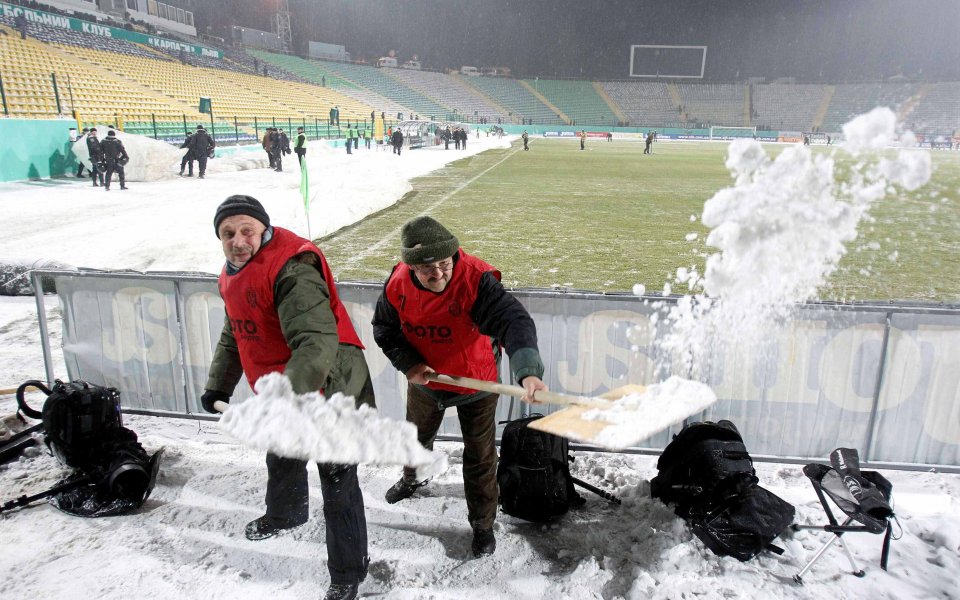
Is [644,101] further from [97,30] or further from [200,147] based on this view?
[200,147]

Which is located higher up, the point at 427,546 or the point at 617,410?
the point at 617,410

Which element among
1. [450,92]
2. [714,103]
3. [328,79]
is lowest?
[328,79]

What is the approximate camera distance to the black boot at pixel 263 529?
9.42ft

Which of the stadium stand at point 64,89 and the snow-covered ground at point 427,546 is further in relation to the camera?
the stadium stand at point 64,89

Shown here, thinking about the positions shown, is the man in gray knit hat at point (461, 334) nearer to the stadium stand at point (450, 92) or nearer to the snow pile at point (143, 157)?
the snow pile at point (143, 157)

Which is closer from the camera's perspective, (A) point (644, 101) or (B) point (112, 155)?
(B) point (112, 155)

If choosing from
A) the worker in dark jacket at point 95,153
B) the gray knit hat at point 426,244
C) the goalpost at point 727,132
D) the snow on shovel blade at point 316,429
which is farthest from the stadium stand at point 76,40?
the goalpost at point 727,132

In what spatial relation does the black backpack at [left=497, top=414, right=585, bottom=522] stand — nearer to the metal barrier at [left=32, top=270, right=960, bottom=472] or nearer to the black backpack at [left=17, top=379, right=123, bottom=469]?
the metal barrier at [left=32, top=270, right=960, bottom=472]

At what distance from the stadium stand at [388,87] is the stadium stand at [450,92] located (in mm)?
1623

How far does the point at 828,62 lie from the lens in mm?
59719

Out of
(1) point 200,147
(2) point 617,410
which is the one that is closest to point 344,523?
(2) point 617,410

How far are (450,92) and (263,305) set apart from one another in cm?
7025

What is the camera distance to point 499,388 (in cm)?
251

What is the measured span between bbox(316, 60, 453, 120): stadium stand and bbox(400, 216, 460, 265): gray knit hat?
2230 inches
